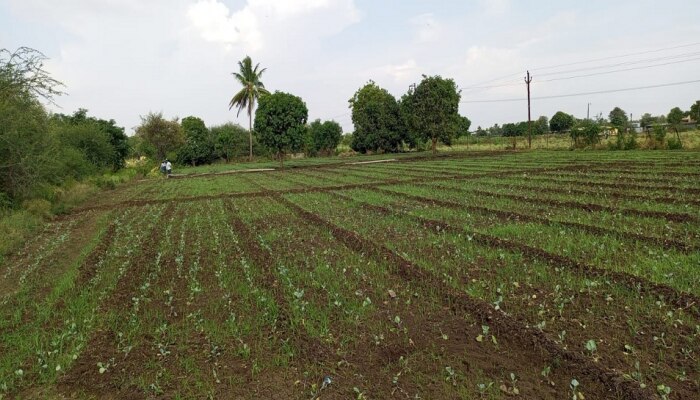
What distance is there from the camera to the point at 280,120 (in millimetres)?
39812

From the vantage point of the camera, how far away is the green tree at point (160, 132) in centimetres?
5038

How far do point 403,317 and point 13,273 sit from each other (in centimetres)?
835

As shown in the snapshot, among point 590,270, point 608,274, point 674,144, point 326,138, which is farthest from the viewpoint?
point 326,138

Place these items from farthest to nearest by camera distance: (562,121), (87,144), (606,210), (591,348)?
(562,121)
(87,144)
(606,210)
(591,348)

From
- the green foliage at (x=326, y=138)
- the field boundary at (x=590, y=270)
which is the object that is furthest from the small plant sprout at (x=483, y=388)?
the green foliage at (x=326, y=138)

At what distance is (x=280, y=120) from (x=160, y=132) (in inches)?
791

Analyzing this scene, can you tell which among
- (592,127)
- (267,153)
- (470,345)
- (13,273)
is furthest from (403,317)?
(267,153)

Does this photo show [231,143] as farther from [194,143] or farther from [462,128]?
[462,128]

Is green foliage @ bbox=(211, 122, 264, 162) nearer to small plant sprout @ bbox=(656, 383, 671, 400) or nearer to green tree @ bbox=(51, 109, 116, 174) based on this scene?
green tree @ bbox=(51, 109, 116, 174)

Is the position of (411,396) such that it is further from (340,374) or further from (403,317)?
(403,317)

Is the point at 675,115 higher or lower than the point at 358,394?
higher

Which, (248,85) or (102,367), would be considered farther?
(248,85)

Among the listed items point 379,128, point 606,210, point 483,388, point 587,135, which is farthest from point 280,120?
point 483,388

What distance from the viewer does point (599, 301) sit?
5.58 metres
